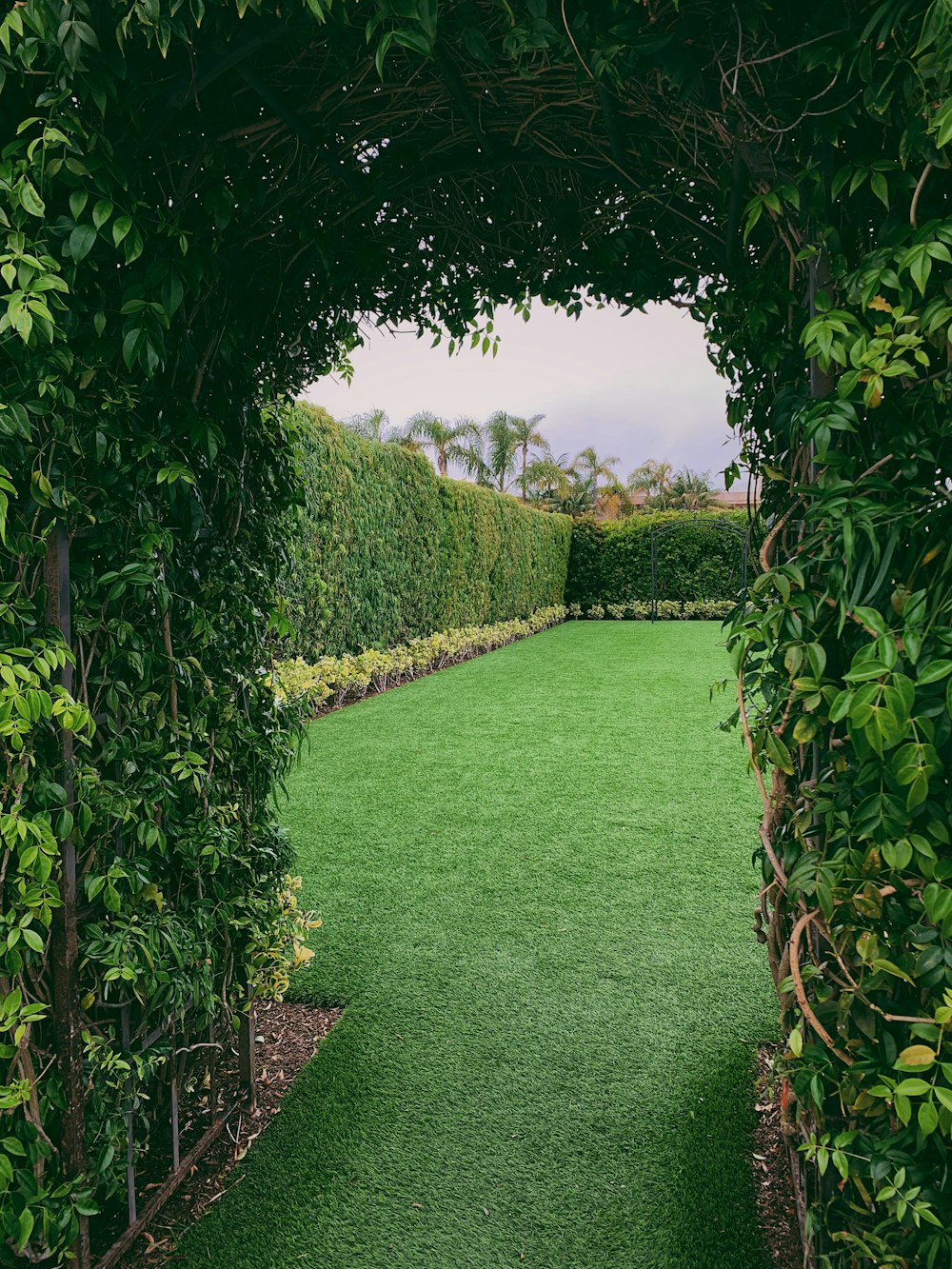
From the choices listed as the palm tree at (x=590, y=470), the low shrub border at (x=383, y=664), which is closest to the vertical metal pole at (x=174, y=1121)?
the low shrub border at (x=383, y=664)

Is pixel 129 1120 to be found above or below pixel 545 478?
below

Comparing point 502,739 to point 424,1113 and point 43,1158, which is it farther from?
point 43,1158

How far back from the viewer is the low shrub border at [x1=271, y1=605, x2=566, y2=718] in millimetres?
8016

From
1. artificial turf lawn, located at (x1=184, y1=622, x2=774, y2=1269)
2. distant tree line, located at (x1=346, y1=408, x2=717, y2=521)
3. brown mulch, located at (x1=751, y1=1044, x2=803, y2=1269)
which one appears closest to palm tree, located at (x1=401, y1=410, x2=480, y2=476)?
distant tree line, located at (x1=346, y1=408, x2=717, y2=521)

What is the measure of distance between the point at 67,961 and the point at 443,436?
27.1m

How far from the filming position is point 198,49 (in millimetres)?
1626

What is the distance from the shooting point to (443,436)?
27656 millimetres

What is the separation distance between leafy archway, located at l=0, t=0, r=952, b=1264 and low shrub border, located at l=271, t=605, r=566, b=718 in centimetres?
317

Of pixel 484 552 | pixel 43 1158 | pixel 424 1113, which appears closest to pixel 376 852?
pixel 424 1113

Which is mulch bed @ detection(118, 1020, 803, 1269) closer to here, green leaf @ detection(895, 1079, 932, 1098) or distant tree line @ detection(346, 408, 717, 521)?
green leaf @ detection(895, 1079, 932, 1098)

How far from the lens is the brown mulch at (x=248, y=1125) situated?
6.72 ft

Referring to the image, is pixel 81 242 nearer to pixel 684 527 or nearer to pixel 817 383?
pixel 817 383

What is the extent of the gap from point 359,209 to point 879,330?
154 centimetres

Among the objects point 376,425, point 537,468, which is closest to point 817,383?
point 376,425
